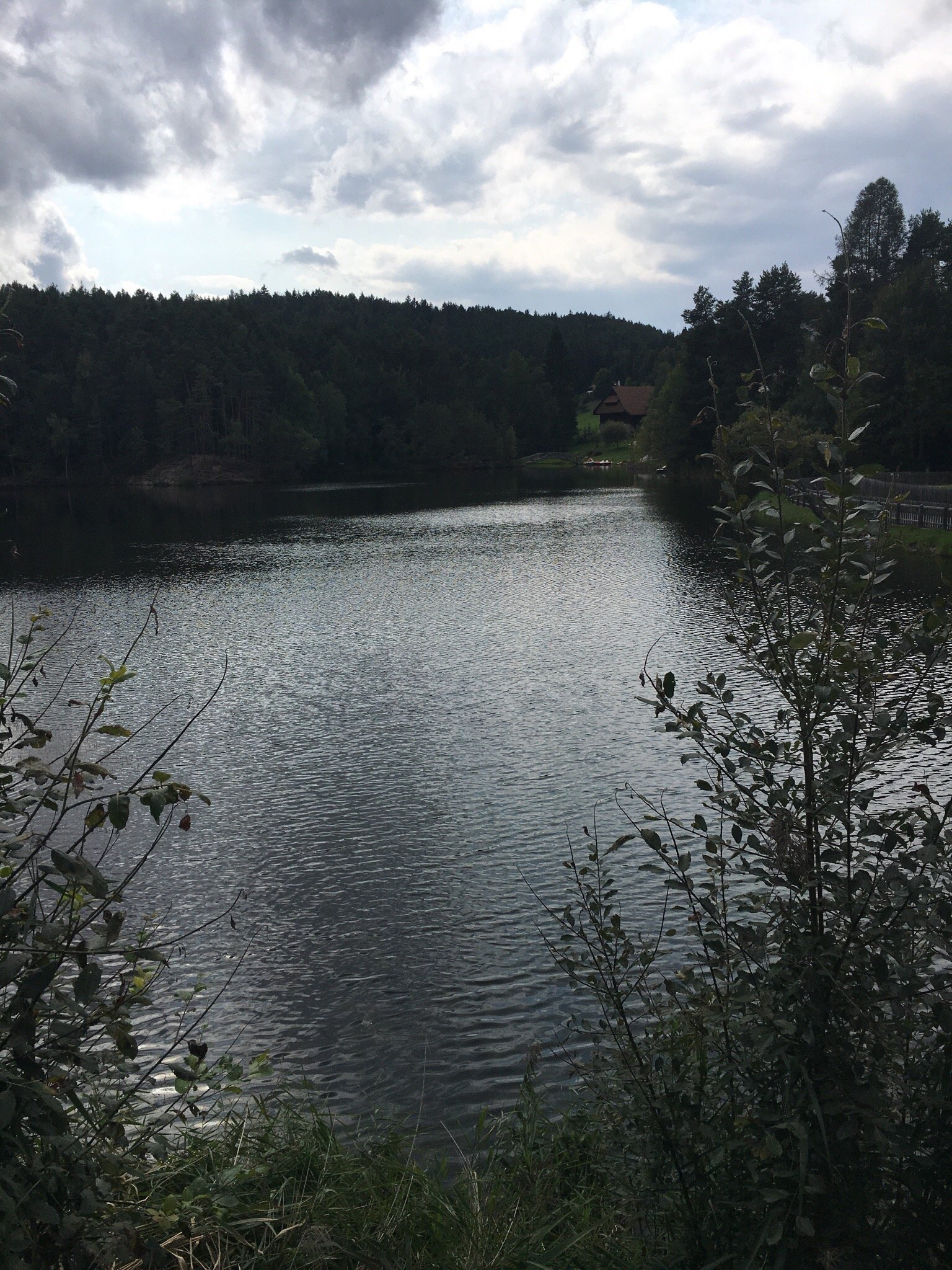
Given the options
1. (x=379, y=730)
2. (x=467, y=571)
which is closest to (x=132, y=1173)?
(x=379, y=730)

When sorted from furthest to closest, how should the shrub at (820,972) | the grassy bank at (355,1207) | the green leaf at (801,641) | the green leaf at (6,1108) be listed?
the grassy bank at (355,1207)
the green leaf at (801,641)
the shrub at (820,972)
the green leaf at (6,1108)

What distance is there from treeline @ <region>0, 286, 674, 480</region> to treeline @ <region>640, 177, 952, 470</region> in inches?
1581

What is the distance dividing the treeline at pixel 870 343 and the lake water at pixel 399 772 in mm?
12515

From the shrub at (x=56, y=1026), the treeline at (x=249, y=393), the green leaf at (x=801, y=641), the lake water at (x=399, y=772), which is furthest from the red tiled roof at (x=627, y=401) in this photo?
the shrub at (x=56, y=1026)

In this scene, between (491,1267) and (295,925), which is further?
(295,925)

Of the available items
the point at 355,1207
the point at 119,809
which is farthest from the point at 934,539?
the point at 119,809

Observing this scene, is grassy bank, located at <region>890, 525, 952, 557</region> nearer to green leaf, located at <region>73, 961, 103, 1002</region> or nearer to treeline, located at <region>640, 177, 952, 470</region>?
treeline, located at <region>640, 177, 952, 470</region>

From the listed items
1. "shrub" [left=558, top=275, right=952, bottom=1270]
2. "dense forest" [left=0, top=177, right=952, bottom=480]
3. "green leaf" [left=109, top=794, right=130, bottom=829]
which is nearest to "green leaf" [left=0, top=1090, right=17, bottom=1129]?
"green leaf" [left=109, top=794, right=130, bottom=829]

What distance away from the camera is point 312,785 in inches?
589

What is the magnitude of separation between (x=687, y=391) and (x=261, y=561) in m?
54.9

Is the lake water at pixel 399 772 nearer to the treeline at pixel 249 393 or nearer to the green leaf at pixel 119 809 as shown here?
the green leaf at pixel 119 809

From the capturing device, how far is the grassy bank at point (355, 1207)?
4203mm

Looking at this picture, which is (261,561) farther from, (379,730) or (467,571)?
(379,730)

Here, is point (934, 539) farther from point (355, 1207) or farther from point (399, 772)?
point (355, 1207)
